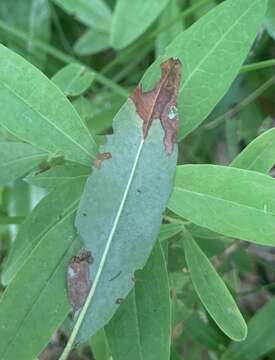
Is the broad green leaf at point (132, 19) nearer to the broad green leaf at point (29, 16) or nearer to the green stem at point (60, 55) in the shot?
the green stem at point (60, 55)

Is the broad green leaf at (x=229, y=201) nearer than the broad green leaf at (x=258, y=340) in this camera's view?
Yes

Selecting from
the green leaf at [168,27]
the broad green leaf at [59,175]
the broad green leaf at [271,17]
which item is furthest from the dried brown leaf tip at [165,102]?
the green leaf at [168,27]

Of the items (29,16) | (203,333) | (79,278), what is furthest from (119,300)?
(29,16)

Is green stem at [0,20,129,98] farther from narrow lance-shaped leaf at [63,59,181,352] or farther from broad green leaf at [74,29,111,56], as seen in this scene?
narrow lance-shaped leaf at [63,59,181,352]

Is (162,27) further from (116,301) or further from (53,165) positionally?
(116,301)

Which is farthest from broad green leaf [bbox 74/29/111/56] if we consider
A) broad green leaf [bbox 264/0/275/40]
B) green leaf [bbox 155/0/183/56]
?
broad green leaf [bbox 264/0/275/40]

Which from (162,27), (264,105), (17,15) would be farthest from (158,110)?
(17,15)

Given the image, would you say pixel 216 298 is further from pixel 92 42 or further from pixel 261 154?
pixel 92 42
